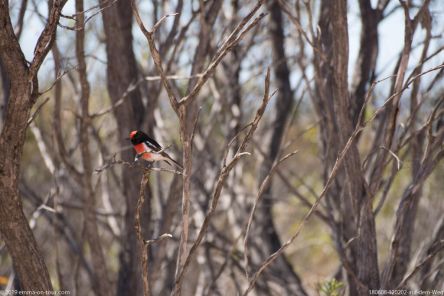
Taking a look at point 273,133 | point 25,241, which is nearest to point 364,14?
point 273,133

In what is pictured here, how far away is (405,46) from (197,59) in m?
1.45

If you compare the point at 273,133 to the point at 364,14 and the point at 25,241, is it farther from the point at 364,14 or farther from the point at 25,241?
the point at 25,241

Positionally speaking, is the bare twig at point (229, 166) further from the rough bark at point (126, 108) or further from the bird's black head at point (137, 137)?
the rough bark at point (126, 108)

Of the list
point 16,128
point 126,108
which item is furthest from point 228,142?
point 16,128

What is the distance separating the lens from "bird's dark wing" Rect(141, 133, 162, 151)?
3934 millimetres

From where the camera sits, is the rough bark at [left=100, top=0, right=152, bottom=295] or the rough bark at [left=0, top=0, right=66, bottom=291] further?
the rough bark at [left=100, top=0, right=152, bottom=295]

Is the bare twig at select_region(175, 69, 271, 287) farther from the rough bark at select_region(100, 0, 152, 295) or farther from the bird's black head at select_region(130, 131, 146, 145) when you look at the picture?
the rough bark at select_region(100, 0, 152, 295)

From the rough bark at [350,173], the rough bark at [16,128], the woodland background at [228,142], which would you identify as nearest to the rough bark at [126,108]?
the woodland background at [228,142]

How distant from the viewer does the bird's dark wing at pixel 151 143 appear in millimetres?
3934

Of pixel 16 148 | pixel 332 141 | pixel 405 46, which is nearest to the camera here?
pixel 16 148

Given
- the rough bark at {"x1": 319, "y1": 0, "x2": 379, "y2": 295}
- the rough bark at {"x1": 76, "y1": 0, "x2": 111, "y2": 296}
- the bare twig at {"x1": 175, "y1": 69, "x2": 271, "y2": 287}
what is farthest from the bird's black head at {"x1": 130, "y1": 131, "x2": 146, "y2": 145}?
the bare twig at {"x1": 175, "y1": 69, "x2": 271, "y2": 287}

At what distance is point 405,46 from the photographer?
3.67 meters

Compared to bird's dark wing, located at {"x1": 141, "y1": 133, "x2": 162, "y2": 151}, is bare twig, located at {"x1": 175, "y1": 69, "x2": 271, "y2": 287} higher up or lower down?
lower down

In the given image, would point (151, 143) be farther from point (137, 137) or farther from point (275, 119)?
point (275, 119)
